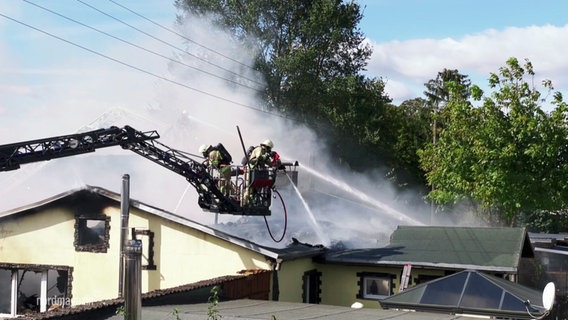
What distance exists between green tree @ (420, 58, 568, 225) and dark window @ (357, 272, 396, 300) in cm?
973

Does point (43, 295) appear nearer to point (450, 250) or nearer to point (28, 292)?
point (28, 292)

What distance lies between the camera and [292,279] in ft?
76.6

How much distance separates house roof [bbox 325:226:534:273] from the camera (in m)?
22.8

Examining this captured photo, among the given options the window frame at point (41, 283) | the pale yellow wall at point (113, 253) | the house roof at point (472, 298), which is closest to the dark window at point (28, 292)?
the window frame at point (41, 283)

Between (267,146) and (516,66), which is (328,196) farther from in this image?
(267,146)

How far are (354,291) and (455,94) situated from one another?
13.5 meters

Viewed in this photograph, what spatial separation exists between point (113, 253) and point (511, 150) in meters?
17.1

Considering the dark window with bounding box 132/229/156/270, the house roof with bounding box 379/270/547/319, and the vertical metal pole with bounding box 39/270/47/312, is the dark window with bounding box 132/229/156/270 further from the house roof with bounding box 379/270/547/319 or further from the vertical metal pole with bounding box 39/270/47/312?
the house roof with bounding box 379/270/547/319

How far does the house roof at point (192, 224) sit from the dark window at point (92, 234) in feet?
2.52

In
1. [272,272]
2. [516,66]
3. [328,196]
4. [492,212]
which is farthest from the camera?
[328,196]

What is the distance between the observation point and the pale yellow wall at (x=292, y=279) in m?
22.7

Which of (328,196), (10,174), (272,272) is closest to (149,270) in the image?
(272,272)

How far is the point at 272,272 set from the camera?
72.4ft

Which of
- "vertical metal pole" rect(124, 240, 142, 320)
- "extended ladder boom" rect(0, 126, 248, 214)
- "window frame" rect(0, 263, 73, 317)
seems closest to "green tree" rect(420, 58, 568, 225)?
"extended ladder boom" rect(0, 126, 248, 214)
